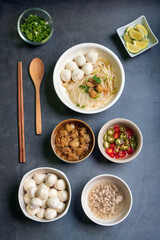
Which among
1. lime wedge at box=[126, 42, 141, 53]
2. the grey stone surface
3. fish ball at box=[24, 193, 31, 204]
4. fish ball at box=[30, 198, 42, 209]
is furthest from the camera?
lime wedge at box=[126, 42, 141, 53]

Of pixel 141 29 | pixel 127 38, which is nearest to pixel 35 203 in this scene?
pixel 127 38

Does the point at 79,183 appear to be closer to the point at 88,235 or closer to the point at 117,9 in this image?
the point at 88,235

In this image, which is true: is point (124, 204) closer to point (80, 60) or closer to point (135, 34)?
point (80, 60)

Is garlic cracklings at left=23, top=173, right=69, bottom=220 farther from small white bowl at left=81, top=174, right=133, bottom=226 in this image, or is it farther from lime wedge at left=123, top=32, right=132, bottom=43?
lime wedge at left=123, top=32, right=132, bottom=43

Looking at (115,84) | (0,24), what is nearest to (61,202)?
(115,84)

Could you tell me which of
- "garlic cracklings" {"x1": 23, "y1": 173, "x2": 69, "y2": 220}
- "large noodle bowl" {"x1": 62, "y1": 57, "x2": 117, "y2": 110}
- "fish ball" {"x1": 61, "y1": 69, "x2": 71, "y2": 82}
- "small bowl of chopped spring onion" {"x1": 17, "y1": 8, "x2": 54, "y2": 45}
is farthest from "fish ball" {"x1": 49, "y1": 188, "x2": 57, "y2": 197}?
"small bowl of chopped spring onion" {"x1": 17, "y1": 8, "x2": 54, "y2": 45}
